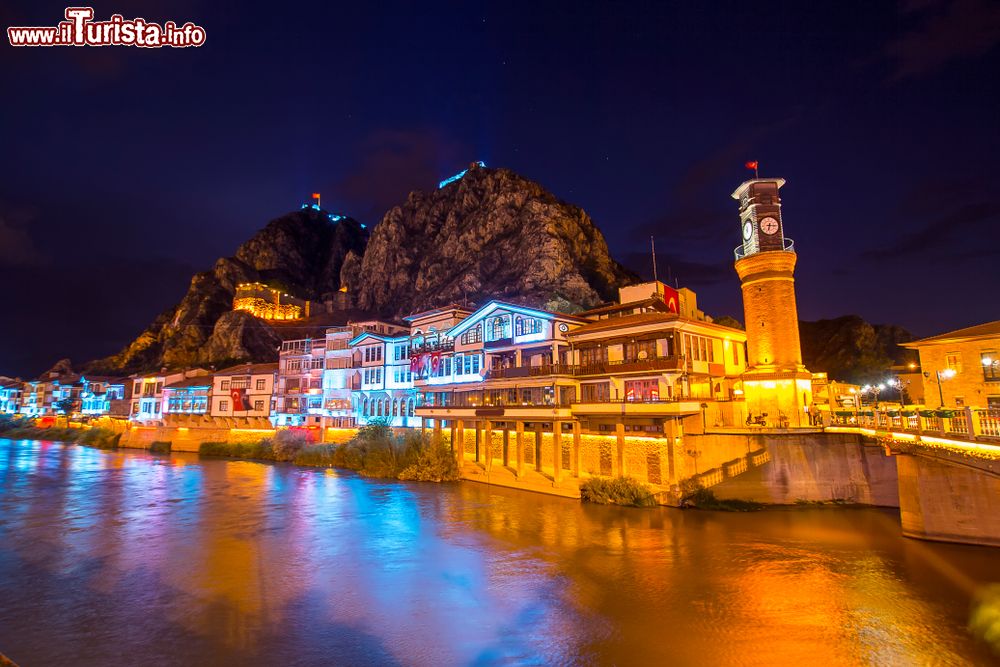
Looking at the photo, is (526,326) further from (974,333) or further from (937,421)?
(974,333)

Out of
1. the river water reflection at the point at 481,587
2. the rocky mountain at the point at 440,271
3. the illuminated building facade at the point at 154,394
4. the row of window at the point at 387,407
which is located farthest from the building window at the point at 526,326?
the illuminated building facade at the point at 154,394

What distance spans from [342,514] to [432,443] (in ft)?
47.9

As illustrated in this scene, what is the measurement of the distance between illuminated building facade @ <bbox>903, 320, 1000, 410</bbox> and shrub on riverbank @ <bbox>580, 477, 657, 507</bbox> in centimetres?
1928

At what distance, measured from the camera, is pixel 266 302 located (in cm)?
12950

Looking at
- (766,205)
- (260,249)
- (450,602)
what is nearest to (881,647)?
(450,602)

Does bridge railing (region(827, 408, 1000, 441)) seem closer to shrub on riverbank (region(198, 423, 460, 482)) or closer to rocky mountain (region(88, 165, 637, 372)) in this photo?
shrub on riverbank (region(198, 423, 460, 482))

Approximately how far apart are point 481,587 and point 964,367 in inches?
1375

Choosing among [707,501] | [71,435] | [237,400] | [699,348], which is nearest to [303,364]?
[237,400]

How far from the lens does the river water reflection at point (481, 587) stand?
574 inches

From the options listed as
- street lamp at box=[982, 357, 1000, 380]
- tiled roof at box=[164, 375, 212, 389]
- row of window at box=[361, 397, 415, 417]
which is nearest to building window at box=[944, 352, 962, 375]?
street lamp at box=[982, 357, 1000, 380]

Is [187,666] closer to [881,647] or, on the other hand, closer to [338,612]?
[338,612]

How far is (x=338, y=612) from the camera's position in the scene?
1722 centimetres

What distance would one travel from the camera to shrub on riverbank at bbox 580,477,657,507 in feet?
102

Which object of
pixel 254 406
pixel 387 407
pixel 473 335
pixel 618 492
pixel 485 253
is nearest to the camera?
pixel 618 492
